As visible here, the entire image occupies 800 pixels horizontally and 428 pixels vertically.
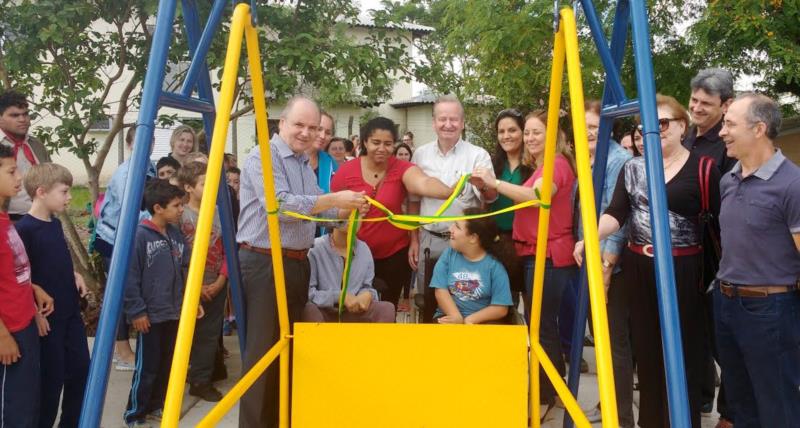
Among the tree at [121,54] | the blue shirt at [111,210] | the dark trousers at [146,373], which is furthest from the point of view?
the tree at [121,54]

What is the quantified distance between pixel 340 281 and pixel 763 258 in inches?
81.7

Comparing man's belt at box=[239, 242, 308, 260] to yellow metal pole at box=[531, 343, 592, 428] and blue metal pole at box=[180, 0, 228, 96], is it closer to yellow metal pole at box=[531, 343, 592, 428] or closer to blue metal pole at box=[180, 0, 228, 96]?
blue metal pole at box=[180, 0, 228, 96]

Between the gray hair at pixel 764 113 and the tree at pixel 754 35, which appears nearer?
the gray hair at pixel 764 113

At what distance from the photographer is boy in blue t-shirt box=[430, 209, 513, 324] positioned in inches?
151

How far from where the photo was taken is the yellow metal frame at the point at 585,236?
1.69 meters

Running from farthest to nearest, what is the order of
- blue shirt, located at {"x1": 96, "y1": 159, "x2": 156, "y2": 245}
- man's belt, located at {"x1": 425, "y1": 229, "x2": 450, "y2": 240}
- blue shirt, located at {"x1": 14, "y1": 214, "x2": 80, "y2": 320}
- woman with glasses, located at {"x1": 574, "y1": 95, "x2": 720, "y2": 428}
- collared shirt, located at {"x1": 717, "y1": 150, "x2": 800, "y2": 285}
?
blue shirt, located at {"x1": 96, "y1": 159, "x2": 156, "y2": 245}
man's belt, located at {"x1": 425, "y1": 229, "x2": 450, "y2": 240}
blue shirt, located at {"x1": 14, "y1": 214, "x2": 80, "y2": 320}
woman with glasses, located at {"x1": 574, "y1": 95, "x2": 720, "y2": 428}
collared shirt, located at {"x1": 717, "y1": 150, "x2": 800, "y2": 285}

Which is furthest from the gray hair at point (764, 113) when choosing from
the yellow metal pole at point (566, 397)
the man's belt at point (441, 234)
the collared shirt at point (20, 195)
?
the collared shirt at point (20, 195)

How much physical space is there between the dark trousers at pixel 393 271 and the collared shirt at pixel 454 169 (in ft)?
0.91

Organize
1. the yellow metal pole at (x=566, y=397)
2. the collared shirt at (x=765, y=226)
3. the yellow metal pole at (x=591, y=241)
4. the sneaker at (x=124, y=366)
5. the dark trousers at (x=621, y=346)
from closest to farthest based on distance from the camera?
→ the yellow metal pole at (x=591, y=241)
the yellow metal pole at (x=566, y=397)
the collared shirt at (x=765, y=226)
the dark trousers at (x=621, y=346)
the sneaker at (x=124, y=366)

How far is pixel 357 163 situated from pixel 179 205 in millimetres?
1025

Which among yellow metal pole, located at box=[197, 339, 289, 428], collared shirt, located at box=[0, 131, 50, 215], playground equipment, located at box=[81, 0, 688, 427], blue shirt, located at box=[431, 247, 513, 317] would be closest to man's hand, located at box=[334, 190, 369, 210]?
playground equipment, located at box=[81, 0, 688, 427]

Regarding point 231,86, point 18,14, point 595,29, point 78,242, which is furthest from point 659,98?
point 78,242

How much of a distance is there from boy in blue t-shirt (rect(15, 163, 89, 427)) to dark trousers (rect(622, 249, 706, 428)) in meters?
2.65

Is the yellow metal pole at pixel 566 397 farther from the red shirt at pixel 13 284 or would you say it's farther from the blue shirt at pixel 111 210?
the blue shirt at pixel 111 210
